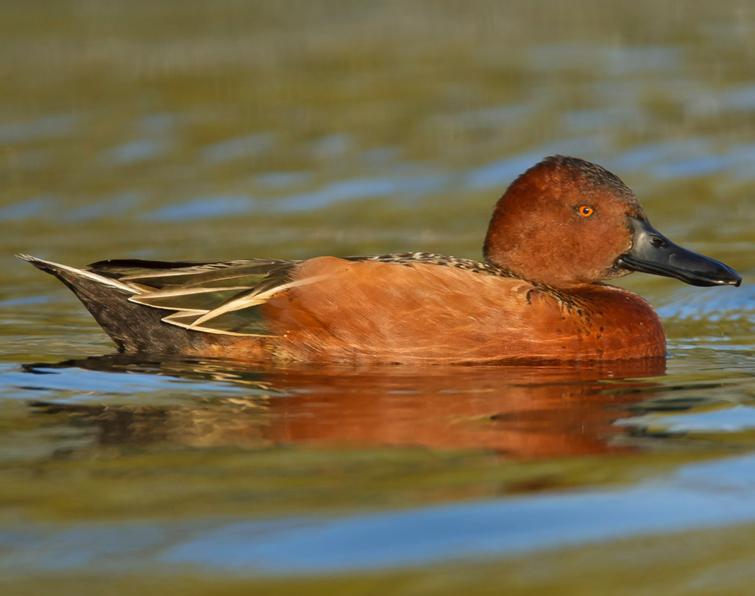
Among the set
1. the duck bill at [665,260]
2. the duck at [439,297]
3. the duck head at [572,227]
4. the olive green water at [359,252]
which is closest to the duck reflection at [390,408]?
the olive green water at [359,252]

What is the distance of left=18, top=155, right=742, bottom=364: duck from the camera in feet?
24.7

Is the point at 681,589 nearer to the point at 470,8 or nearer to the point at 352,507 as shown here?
the point at 352,507

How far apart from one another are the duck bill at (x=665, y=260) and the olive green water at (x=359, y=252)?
0.42 metres

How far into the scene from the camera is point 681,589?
13.9ft

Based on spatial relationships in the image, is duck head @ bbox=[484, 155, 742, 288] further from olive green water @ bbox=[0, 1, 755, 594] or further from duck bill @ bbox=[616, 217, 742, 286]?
olive green water @ bbox=[0, 1, 755, 594]

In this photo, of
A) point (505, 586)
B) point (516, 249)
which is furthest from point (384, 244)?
point (505, 586)

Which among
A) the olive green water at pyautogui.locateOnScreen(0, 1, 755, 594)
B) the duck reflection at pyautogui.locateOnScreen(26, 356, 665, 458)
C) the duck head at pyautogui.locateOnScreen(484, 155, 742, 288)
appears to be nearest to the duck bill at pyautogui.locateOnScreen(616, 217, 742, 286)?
the duck head at pyautogui.locateOnScreen(484, 155, 742, 288)

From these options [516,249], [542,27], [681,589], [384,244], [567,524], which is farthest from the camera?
[542,27]

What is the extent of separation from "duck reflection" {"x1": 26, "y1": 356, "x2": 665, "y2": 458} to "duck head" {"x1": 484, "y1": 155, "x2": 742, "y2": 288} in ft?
2.34

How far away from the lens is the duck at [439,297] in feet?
24.7

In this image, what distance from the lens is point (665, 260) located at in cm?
813

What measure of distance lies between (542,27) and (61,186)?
6.75 m

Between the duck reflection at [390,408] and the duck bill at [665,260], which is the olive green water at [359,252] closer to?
the duck reflection at [390,408]

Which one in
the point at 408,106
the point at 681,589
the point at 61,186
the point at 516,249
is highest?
the point at 408,106
